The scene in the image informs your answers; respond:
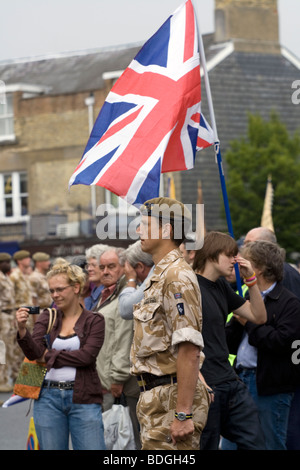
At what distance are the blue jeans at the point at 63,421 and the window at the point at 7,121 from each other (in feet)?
105

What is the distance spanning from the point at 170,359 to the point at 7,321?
9.25m

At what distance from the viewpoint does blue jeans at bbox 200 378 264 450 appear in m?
5.77

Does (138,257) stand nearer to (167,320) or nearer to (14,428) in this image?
(167,320)

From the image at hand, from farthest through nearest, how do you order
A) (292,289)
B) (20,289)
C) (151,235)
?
(20,289) → (292,289) → (151,235)

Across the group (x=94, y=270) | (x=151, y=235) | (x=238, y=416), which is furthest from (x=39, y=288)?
(x=151, y=235)

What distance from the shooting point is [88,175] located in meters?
6.81

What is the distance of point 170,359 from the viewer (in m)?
4.86

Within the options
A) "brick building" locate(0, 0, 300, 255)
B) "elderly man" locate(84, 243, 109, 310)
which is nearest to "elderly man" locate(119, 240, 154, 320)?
"elderly man" locate(84, 243, 109, 310)

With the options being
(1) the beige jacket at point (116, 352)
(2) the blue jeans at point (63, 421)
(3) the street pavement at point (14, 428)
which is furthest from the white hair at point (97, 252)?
(2) the blue jeans at point (63, 421)

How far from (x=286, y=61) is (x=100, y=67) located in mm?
7506

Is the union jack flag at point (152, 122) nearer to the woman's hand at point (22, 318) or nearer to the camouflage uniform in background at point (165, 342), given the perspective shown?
the woman's hand at point (22, 318)

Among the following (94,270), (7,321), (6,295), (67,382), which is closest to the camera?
(67,382)

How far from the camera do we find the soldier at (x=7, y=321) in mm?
13547

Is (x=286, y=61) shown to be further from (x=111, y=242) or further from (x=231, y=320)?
(x=231, y=320)
